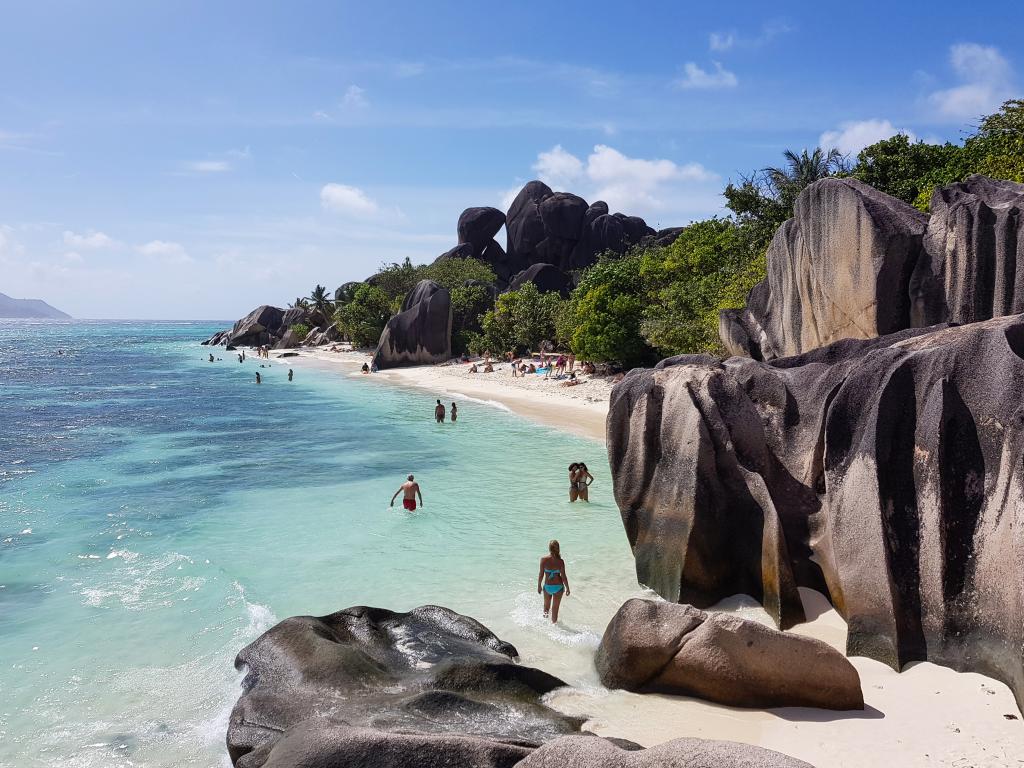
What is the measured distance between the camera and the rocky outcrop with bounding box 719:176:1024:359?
40.2 feet

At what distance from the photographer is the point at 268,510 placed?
56.7ft

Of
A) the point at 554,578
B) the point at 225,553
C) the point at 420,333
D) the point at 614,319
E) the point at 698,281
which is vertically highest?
the point at 698,281

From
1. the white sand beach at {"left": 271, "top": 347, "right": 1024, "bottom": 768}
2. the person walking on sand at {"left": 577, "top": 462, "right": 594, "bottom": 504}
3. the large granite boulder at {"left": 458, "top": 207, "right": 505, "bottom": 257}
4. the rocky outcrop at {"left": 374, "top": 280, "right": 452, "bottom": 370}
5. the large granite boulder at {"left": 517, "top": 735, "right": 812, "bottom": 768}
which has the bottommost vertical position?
the white sand beach at {"left": 271, "top": 347, "right": 1024, "bottom": 768}

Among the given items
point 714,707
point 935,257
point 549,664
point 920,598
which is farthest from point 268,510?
point 935,257

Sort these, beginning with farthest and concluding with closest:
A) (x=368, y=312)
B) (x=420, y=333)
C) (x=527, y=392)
A: (x=368, y=312) < (x=420, y=333) < (x=527, y=392)

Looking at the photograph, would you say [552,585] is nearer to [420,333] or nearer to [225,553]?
[225,553]

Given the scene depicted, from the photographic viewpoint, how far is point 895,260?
13430 mm

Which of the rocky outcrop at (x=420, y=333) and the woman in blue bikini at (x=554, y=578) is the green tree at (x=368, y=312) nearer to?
the rocky outcrop at (x=420, y=333)

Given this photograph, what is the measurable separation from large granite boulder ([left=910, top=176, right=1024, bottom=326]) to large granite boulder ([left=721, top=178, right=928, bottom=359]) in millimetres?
339

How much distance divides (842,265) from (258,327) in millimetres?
79283

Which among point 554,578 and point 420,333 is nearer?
point 554,578

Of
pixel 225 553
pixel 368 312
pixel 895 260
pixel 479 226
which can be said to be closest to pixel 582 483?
pixel 225 553

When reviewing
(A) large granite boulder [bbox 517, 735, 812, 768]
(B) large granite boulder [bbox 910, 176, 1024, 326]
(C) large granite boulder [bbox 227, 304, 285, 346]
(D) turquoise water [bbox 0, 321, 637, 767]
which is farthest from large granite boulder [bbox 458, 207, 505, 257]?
(A) large granite boulder [bbox 517, 735, 812, 768]

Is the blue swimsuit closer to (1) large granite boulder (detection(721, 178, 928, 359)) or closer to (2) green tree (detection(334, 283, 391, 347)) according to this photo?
(1) large granite boulder (detection(721, 178, 928, 359))
